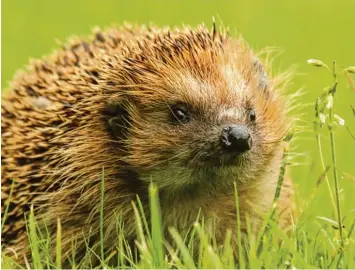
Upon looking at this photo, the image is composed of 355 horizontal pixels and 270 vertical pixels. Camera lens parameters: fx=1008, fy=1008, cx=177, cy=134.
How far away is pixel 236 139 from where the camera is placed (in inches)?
241

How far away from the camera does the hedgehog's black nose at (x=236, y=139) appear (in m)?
6.10

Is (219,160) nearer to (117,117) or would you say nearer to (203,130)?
(203,130)

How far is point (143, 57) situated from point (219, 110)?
2.35 feet

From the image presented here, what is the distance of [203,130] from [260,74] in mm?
892

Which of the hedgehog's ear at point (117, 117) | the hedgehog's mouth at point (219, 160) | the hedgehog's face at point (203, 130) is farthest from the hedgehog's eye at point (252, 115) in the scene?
the hedgehog's ear at point (117, 117)

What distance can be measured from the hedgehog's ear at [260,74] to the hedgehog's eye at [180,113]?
2.31 feet

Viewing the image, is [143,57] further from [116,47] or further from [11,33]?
[11,33]

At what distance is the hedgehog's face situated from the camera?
625cm

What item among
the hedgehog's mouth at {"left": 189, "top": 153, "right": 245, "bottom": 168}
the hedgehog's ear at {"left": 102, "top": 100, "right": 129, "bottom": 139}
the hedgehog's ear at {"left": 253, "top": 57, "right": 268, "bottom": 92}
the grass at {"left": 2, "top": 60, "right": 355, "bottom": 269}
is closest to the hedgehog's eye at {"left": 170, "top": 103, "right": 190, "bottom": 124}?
the hedgehog's mouth at {"left": 189, "top": 153, "right": 245, "bottom": 168}

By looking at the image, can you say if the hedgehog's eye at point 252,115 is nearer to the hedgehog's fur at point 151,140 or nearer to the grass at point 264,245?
the hedgehog's fur at point 151,140

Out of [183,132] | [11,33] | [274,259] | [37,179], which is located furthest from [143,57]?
[11,33]

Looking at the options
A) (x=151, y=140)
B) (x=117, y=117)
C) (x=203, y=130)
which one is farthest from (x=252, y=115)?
(x=117, y=117)

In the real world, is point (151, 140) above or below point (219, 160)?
above

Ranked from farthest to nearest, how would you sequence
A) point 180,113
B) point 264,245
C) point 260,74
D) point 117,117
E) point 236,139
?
1. point 260,74
2. point 117,117
3. point 180,113
4. point 236,139
5. point 264,245
